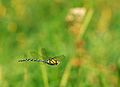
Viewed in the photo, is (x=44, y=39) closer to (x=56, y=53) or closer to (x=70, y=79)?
(x=56, y=53)

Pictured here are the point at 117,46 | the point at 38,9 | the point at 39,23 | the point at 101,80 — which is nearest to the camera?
the point at 101,80

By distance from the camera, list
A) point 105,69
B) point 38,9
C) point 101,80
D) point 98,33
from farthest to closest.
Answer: point 38,9 < point 98,33 < point 105,69 < point 101,80

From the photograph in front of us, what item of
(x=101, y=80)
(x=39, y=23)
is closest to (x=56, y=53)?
(x=101, y=80)

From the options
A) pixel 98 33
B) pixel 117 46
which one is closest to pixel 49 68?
pixel 117 46

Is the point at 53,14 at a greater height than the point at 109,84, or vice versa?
the point at 53,14

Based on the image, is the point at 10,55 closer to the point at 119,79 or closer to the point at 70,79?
the point at 70,79

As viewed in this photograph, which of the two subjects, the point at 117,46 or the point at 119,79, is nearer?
the point at 119,79
